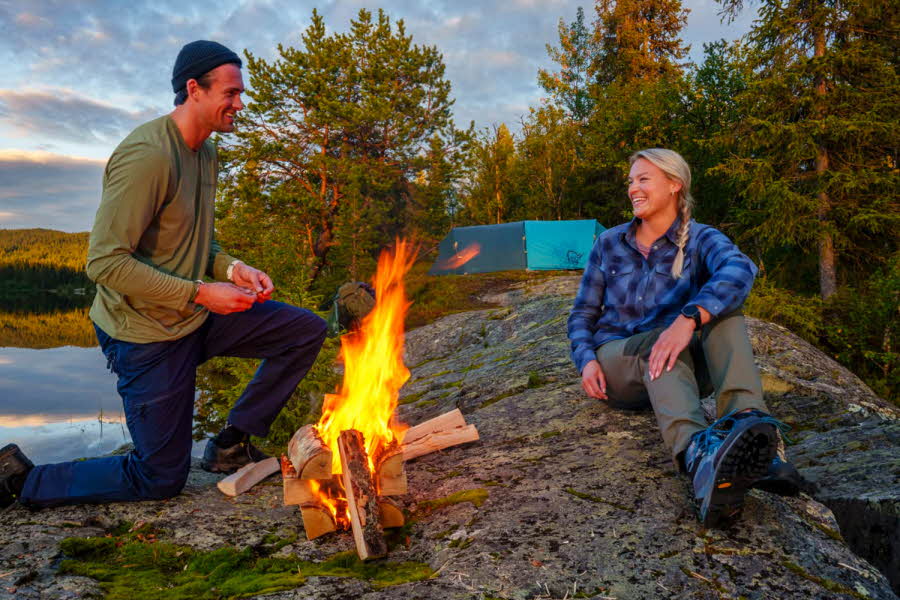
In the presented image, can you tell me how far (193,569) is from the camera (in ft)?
8.10

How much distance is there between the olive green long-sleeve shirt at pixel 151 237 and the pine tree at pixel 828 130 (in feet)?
53.9

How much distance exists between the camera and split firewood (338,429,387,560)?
247 centimetres

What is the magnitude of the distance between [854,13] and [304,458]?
1952cm

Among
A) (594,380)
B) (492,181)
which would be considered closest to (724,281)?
(594,380)

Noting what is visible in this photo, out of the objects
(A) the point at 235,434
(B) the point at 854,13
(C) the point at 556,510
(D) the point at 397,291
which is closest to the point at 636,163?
(D) the point at 397,291

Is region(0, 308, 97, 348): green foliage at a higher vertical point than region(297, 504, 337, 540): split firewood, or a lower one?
lower

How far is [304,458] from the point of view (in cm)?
277

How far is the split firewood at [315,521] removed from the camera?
8.96 ft

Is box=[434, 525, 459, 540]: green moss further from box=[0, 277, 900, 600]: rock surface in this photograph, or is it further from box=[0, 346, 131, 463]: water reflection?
box=[0, 346, 131, 463]: water reflection

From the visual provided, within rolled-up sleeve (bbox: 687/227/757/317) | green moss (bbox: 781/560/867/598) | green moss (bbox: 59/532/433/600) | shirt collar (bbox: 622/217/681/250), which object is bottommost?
green moss (bbox: 59/532/433/600)

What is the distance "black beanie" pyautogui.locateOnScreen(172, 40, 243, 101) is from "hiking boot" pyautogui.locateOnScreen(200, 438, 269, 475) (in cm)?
224

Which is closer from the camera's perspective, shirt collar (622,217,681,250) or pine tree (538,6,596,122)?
shirt collar (622,217,681,250)

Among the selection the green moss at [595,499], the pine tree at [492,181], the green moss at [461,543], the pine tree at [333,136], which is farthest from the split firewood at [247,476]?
the pine tree at [492,181]

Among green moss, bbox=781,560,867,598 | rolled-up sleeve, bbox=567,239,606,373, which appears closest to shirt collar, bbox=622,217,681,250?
rolled-up sleeve, bbox=567,239,606,373
